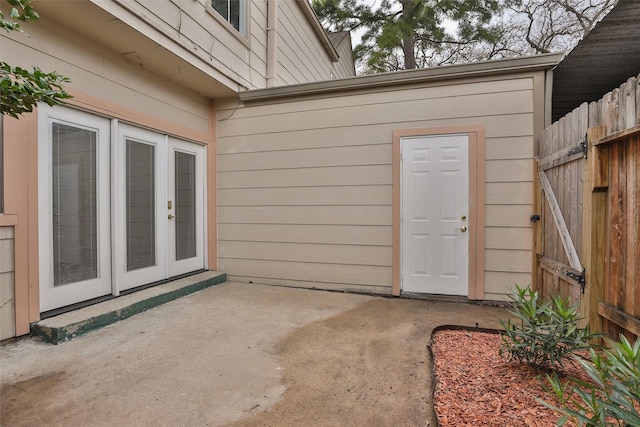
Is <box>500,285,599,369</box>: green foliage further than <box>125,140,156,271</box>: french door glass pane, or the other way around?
<box>125,140,156,271</box>: french door glass pane

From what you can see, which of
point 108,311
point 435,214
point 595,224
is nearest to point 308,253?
point 435,214

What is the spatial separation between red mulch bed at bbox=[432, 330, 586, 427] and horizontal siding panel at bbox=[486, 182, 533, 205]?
5.65ft

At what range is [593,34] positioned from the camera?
2.79 meters

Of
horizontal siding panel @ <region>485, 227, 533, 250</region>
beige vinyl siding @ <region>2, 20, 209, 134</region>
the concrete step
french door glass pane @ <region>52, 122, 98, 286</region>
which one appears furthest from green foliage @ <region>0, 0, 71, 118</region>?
horizontal siding panel @ <region>485, 227, 533, 250</region>

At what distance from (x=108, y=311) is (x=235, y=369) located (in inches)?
61.1

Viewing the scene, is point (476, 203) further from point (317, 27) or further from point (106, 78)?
point (317, 27)

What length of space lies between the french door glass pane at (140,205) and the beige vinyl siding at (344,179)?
1035 mm

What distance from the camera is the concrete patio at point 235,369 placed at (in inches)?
66.7

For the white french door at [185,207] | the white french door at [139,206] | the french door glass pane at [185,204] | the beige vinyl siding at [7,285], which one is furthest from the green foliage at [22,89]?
the french door glass pane at [185,204]

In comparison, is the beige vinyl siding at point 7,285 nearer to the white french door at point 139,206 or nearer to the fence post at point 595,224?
the white french door at point 139,206

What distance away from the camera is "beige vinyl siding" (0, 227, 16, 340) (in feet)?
8.04

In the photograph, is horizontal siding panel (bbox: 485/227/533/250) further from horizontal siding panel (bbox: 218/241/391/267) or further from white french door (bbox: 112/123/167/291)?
white french door (bbox: 112/123/167/291)

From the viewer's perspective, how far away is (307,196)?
4.18 metres

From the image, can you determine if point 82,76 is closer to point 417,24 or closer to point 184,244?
point 184,244
